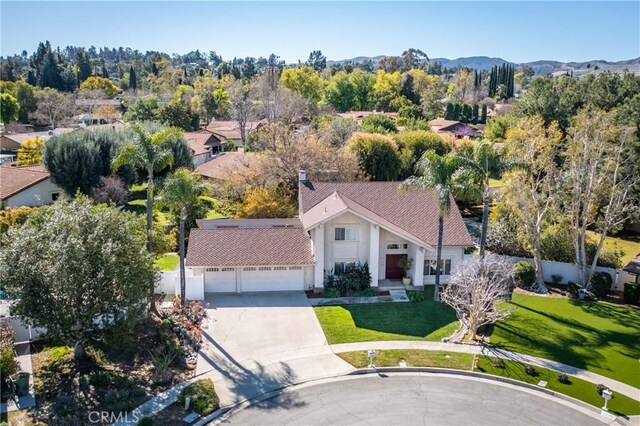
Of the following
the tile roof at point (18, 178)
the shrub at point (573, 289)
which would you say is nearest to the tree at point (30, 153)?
the tile roof at point (18, 178)

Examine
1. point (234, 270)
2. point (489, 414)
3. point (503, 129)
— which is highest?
point (503, 129)

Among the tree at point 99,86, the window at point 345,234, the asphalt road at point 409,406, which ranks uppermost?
the tree at point 99,86

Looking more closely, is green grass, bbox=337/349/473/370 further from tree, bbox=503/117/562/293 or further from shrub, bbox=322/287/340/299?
A: tree, bbox=503/117/562/293

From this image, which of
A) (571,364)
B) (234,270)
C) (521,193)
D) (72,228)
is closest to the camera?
(72,228)

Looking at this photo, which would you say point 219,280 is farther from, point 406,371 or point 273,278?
point 406,371

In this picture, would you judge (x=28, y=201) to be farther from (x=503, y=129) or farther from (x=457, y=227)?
(x=503, y=129)

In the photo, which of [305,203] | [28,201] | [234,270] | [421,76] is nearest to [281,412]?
[234,270]

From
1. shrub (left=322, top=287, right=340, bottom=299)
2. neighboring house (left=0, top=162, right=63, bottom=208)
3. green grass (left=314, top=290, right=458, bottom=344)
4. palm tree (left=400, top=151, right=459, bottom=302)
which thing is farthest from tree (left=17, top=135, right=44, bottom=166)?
palm tree (left=400, top=151, right=459, bottom=302)

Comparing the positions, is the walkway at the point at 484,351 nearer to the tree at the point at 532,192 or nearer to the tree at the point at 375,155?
the tree at the point at 532,192
